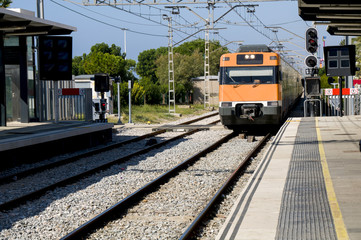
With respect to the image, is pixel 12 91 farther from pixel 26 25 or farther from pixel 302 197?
pixel 302 197

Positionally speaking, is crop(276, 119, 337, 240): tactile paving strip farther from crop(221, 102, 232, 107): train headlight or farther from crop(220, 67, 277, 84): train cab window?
crop(220, 67, 277, 84): train cab window

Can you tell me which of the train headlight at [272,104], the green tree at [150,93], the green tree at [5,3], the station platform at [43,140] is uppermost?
the green tree at [5,3]

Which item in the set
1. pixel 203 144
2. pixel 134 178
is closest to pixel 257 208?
pixel 134 178

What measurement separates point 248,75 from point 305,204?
1327cm

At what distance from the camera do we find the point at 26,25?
15375mm

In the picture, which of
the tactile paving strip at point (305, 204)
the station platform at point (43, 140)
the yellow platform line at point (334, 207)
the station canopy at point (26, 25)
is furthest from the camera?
the station canopy at point (26, 25)

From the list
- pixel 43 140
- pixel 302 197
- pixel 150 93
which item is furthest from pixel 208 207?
pixel 150 93

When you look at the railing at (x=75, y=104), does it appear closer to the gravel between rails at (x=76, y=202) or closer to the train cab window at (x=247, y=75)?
the train cab window at (x=247, y=75)

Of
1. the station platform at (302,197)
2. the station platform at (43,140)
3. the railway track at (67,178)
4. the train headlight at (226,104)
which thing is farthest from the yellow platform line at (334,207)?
the train headlight at (226,104)

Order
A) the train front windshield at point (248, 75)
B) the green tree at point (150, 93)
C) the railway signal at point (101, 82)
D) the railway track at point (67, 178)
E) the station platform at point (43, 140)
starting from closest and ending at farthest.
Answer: the railway track at point (67, 178) < the station platform at point (43, 140) < the train front windshield at point (248, 75) < the railway signal at point (101, 82) < the green tree at point (150, 93)

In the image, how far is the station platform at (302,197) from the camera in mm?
5926

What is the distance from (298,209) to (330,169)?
143 inches

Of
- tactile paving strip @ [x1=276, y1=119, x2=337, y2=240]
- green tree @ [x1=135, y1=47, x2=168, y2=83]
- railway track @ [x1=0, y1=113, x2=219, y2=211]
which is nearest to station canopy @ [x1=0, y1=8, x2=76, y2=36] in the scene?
railway track @ [x1=0, y1=113, x2=219, y2=211]

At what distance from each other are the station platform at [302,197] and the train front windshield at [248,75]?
5.96 metres
